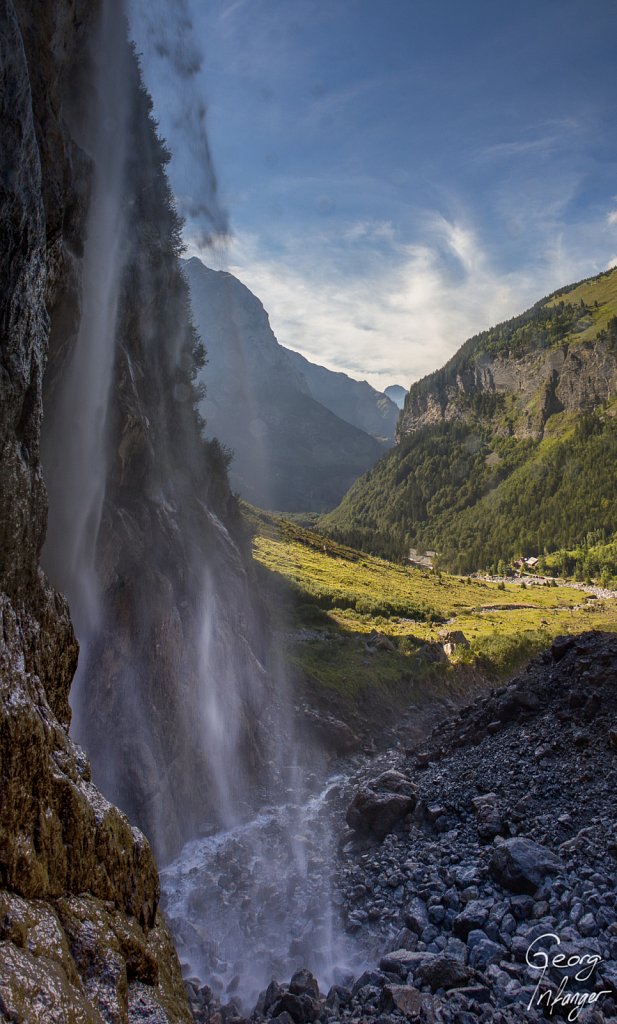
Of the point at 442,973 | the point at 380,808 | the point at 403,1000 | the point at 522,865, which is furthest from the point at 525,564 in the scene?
the point at 403,1000

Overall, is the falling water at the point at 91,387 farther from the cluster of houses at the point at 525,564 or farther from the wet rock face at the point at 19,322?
the cluster of houses at the point at 525,564

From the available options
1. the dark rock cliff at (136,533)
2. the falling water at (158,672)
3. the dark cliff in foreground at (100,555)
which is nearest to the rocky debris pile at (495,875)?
the falling water at (158,672)

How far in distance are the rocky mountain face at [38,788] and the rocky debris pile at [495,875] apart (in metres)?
5.81

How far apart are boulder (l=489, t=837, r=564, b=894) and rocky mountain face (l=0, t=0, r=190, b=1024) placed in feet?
31.3

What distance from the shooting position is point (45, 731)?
27.7 ft

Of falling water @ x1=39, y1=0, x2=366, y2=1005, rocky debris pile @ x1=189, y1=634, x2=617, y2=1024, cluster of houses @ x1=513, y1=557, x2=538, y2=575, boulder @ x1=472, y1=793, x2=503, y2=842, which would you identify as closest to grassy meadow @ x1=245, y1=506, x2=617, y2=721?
falling water @ x1=39, y1=0, x2=366, y2=1005

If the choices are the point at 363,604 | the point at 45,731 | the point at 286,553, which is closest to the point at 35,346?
the point at 45,731

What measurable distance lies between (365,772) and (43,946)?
962 inches

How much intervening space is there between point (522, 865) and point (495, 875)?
3.06 feet

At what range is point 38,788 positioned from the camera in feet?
26.1

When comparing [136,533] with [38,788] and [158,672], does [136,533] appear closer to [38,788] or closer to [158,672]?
[158,672]

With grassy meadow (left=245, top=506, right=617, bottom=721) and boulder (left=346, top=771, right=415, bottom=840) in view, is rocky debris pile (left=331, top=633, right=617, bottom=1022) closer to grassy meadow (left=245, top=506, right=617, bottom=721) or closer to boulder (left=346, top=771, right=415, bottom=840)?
boulder (left=346, top=771, right=415, bottom=840)

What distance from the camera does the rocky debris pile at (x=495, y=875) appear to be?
1144 centimetres

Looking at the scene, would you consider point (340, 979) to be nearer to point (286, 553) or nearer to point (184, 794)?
point (184, 794)
